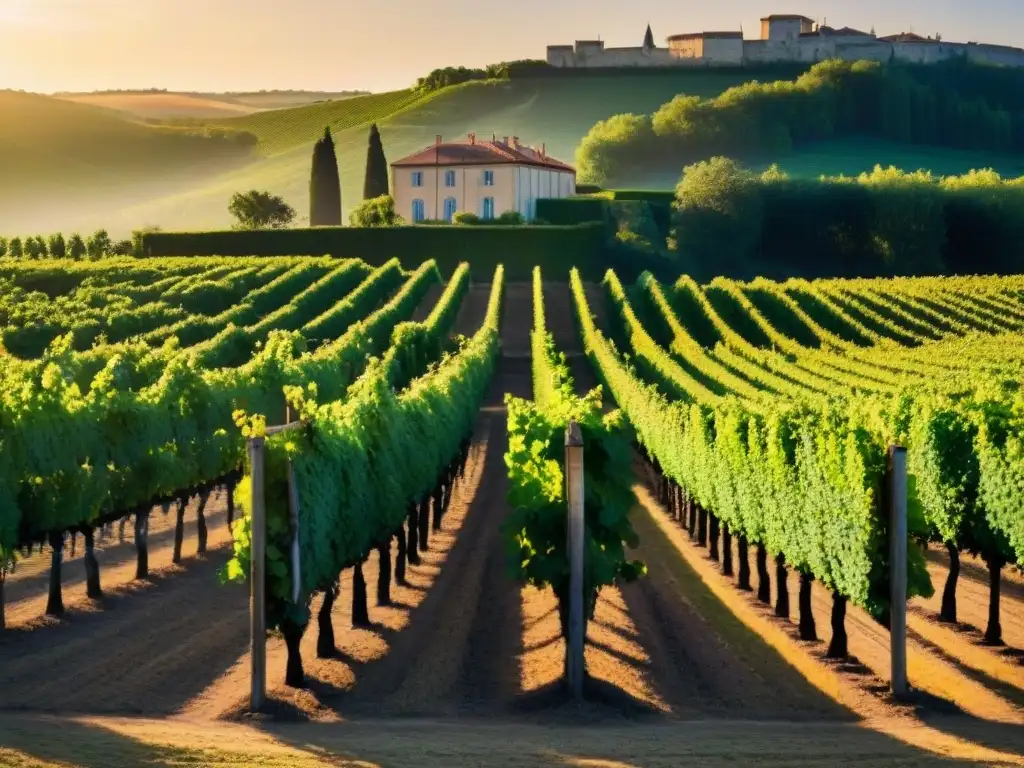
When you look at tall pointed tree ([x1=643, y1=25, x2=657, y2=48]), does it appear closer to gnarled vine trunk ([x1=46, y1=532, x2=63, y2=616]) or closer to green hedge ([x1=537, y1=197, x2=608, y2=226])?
green hedge ([x1=537, y1=197, x2=608, y2=226])

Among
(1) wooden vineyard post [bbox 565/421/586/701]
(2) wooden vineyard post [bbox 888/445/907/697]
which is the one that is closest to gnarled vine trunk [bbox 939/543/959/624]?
(2) wooden vineyard post [bbox 888/445/907/697]

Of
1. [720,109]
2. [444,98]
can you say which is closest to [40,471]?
[720,109]

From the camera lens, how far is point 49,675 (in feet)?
60.1

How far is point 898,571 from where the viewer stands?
17.0m

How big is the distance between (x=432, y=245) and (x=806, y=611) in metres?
75.6

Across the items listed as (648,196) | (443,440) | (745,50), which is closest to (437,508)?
(443,440)

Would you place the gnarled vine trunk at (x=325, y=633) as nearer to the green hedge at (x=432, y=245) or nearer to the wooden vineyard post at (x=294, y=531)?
the wooden vineyard post at (x=294, y=531)

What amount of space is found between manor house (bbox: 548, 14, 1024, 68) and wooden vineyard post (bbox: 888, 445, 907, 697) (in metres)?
177

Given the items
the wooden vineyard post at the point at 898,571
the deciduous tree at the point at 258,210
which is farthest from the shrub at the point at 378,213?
the wooden vineyard post at the point at 898,571

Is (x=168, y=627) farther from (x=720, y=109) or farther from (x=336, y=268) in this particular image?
(x=720, y=109)

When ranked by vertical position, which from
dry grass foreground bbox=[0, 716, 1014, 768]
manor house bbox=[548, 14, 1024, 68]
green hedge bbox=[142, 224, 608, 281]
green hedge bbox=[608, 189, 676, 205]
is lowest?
dry grass foreground bbox=[0, 716, 1014, 768]

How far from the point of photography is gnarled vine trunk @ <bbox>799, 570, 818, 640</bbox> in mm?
20656

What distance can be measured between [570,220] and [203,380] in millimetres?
77262

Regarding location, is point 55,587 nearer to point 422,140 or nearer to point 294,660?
point 294,660
